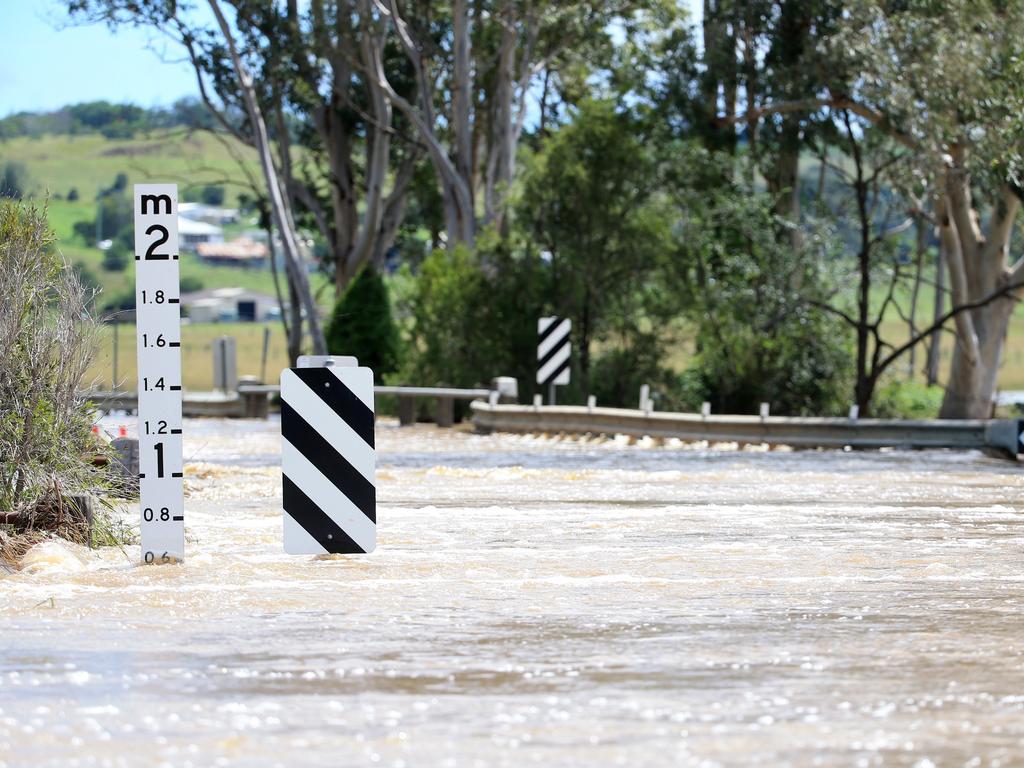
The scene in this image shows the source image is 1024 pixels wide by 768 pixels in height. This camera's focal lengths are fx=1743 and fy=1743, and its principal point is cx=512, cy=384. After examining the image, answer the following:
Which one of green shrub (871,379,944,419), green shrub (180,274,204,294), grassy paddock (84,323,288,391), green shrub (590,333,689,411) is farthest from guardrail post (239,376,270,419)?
green shrub (180,274,204,294)

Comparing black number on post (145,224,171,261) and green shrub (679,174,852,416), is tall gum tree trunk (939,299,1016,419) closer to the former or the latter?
green shrub (679,174,852,416)

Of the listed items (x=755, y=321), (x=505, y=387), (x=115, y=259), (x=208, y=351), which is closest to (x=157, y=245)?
(x=505, y=387)

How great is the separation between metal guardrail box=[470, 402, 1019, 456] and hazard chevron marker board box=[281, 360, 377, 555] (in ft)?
40.2

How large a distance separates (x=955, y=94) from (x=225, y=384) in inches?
723

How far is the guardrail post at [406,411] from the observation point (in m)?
30.1

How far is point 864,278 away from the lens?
3091cm

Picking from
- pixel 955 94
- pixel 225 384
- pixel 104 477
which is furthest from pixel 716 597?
pixel 225 384

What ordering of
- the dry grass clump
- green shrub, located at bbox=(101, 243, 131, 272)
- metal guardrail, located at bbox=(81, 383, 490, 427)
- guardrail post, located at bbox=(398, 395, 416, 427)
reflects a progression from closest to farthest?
the dry grass clump, metal guardrail, located at bbox=(81, 383, 490, 427), guardrail post, located at bbox=(398, 395, 416, 427), green shrub, located at bbox=(101, 243, 131, 272)

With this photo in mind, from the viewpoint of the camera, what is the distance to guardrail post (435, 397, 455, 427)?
1155 inches

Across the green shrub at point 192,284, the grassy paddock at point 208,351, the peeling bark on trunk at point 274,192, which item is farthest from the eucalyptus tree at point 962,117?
the green shrub at point 192,284

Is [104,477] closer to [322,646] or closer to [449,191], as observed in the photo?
[322,646]

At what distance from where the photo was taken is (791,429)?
22156 mm

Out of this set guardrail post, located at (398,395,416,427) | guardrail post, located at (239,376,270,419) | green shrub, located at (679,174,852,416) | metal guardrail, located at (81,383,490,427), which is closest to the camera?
metal guardrail, located at (81,383,490,427)

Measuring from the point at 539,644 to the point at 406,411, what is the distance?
23555 millimetres
